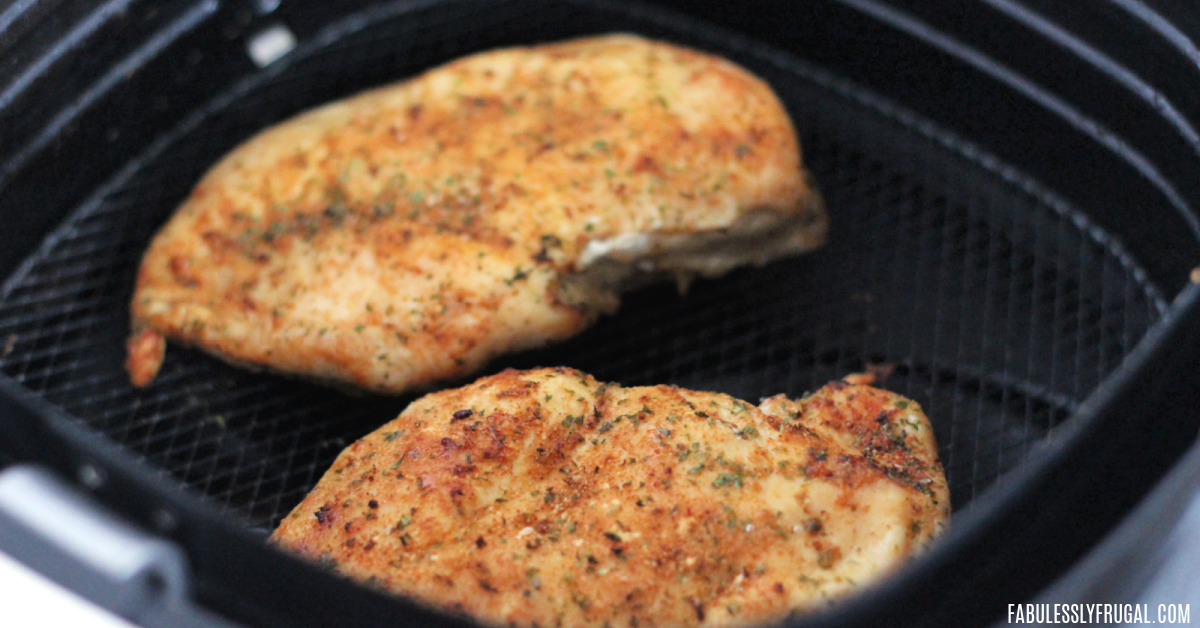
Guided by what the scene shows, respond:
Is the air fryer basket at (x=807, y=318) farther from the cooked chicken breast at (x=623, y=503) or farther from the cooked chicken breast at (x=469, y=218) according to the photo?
the cooked chicken breast at (x=623, y=503)

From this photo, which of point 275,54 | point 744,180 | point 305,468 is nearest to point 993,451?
point 744,180

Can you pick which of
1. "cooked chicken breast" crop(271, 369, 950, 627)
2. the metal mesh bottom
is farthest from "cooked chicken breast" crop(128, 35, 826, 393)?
"cooked chicken breast" crop(271, 369, 950, 627)

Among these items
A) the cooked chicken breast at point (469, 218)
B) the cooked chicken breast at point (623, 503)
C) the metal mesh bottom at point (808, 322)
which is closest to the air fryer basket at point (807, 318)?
the metal mesh bottom at point (808, 322)

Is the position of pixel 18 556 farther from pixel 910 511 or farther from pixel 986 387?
pixel 986 387

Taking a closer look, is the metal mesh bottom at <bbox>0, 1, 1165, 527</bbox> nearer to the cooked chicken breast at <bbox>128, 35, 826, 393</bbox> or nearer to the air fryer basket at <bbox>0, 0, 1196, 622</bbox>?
the air fryer basket at <bbox>0, 0, 1196, 622</bbox>

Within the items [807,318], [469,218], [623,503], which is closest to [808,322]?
[807,318]

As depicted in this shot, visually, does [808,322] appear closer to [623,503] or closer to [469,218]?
[469,218]
